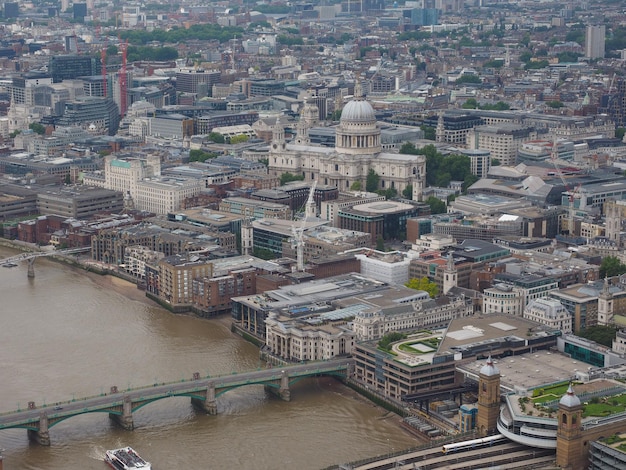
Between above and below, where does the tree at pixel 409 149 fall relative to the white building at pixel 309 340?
above

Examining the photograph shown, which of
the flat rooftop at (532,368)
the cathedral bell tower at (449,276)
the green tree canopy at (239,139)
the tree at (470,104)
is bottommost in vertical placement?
the flat rooftop at (532,368)

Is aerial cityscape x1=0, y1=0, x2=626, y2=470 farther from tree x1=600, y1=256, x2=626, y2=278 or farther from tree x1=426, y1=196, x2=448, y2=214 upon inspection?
tree x1=600, y1=256, x2=626, y2=278

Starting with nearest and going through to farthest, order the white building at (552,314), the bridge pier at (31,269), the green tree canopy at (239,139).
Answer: the white building at (552,314)
the bridge pier at (31,269)
the green tree canopy at (239,139)

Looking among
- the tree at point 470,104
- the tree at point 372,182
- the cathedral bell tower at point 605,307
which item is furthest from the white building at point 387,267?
the tree at point 470,104

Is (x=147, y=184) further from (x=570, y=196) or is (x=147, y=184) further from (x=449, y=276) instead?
(x=449, y=276)

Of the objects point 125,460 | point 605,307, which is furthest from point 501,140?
point 125,460

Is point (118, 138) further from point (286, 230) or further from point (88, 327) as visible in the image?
point (88, 327)

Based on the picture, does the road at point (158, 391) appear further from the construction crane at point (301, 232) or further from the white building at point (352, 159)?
the white building at point (352, 159)
